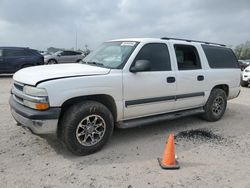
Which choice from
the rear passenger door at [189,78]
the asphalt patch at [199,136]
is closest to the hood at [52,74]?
the rear passenger door at [189,78]

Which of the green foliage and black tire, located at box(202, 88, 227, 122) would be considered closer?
black tire, located at box(202, 88, 227, 122)

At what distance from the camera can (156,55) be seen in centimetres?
498

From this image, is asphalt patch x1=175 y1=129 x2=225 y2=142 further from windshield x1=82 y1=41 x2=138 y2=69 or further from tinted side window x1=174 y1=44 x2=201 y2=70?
windshield x1=82 y1=41 x2=138 y2=69

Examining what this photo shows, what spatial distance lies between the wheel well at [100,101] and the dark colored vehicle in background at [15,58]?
38.5 feet

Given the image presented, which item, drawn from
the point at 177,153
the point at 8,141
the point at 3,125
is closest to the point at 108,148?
the point at 177,153

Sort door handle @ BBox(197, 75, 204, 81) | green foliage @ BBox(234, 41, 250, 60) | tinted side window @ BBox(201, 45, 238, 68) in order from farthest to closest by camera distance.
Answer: green foliage @ BBox(234, 41, 250, 60), tinted side window @ BBox(201, 45, 238, 68), door handle @ BBox(197, 75, 204, 81)

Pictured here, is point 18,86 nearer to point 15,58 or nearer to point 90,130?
point 90,130

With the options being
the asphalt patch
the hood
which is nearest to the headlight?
the hood

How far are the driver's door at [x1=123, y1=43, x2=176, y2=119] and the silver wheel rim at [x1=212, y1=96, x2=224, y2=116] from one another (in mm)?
1549

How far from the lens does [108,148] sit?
175 inches

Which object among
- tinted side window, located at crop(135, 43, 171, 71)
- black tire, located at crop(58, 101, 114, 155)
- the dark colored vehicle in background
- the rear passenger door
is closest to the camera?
black tire, located at crop(58, 101, 114, 155)

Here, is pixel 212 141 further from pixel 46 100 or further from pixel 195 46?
pixel 46 100

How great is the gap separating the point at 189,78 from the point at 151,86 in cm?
110

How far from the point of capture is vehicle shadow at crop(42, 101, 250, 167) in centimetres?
406
